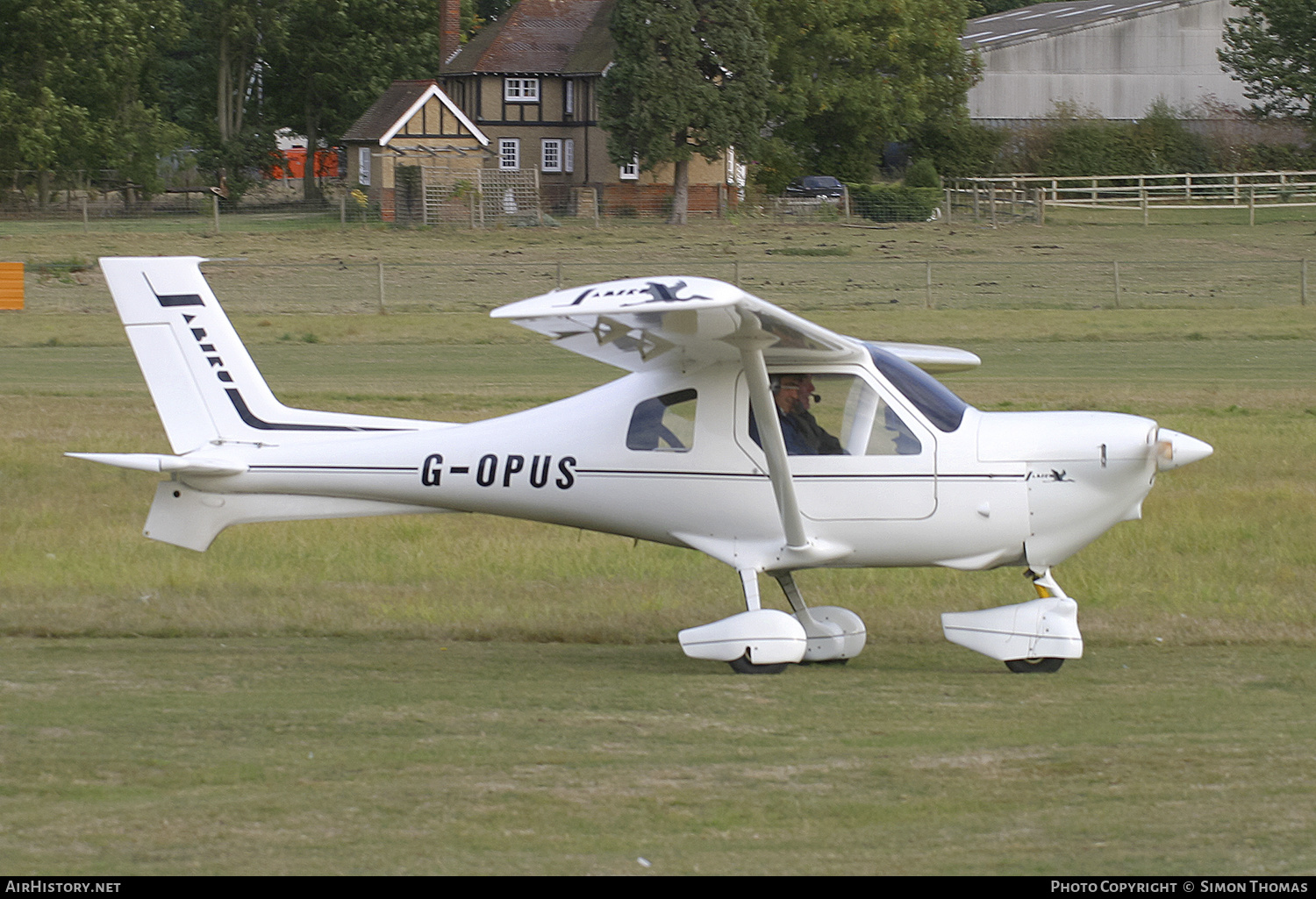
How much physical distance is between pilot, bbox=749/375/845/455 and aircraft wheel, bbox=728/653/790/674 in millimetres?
1200

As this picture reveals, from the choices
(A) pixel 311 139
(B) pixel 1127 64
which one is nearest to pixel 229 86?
(A) pixel 311 139

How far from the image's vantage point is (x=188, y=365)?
362 inches

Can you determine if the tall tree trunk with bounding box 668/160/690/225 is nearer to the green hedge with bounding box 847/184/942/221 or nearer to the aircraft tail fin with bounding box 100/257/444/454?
the green hedge with bounding box 847/184/942/221

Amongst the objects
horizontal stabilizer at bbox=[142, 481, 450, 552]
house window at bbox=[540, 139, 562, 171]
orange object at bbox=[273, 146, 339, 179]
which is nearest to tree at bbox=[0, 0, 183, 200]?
orange object at bbox=[273, 146, 339, 179]

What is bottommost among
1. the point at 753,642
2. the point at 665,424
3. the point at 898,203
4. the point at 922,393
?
the point at 753,642

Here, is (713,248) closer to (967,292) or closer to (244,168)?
(967,292)

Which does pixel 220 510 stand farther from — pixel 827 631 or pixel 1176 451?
pixel 1176 451

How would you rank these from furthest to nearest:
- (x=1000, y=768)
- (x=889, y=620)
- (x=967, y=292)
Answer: (x=967, y=292) → (x=889, y=620) → (x=1000, y=768)

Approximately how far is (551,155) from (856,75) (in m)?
13.9

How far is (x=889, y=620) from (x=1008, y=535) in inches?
80.3

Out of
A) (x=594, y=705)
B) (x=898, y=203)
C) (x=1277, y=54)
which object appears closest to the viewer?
(x=594, y=705)

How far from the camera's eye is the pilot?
8.70m

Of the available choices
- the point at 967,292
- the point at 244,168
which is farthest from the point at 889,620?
the point at 244,168

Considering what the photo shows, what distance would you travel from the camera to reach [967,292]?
37188mm
